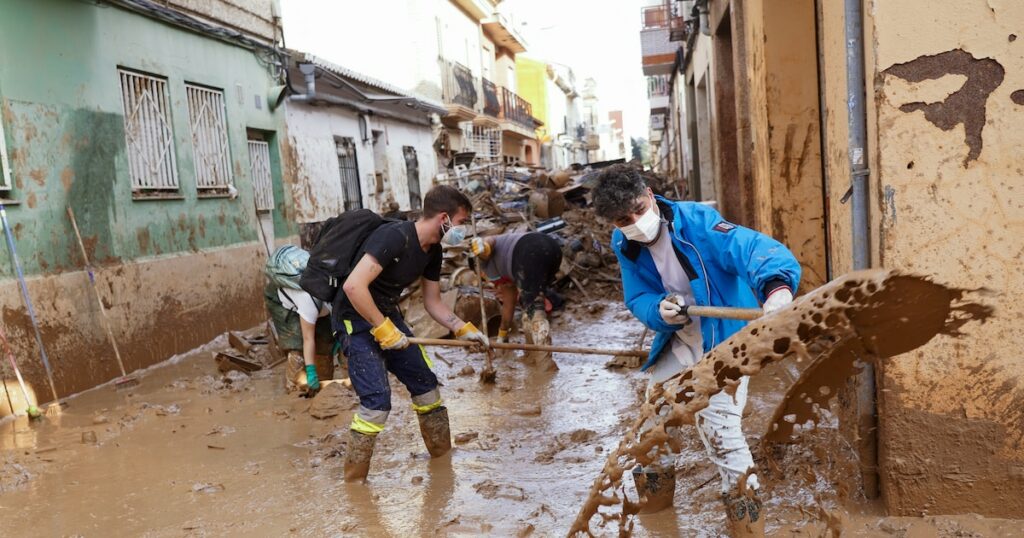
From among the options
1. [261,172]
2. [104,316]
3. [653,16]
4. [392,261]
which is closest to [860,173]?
[392,261]

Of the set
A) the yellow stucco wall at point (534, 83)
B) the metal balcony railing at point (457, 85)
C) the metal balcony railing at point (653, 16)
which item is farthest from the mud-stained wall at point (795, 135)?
the yellow stucco wall at point (534, 83)

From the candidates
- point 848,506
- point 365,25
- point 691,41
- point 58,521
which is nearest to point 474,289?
point 58,521

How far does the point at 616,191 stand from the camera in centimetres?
337

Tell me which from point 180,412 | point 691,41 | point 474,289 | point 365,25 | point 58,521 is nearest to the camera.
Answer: point 58,521

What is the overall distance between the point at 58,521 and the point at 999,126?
4704 millimetres

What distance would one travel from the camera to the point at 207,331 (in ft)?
30.9

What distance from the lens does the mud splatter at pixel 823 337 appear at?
9.08ft

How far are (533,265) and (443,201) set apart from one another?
11.4 feet

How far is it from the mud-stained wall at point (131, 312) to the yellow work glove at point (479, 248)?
335cm

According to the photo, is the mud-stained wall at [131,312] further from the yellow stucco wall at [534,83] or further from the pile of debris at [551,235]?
the yellow stucco wall at [534,83]

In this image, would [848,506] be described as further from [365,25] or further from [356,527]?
[365,25]

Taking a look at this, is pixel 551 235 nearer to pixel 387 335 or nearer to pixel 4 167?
pixel 4 167

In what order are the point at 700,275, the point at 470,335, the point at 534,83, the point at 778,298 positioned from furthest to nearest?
the point at 534,83 < the point at 470,335 < the point at 700,275 < the point at 778,298

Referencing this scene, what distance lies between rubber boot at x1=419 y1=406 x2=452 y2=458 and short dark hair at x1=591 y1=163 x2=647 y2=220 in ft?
6.68
